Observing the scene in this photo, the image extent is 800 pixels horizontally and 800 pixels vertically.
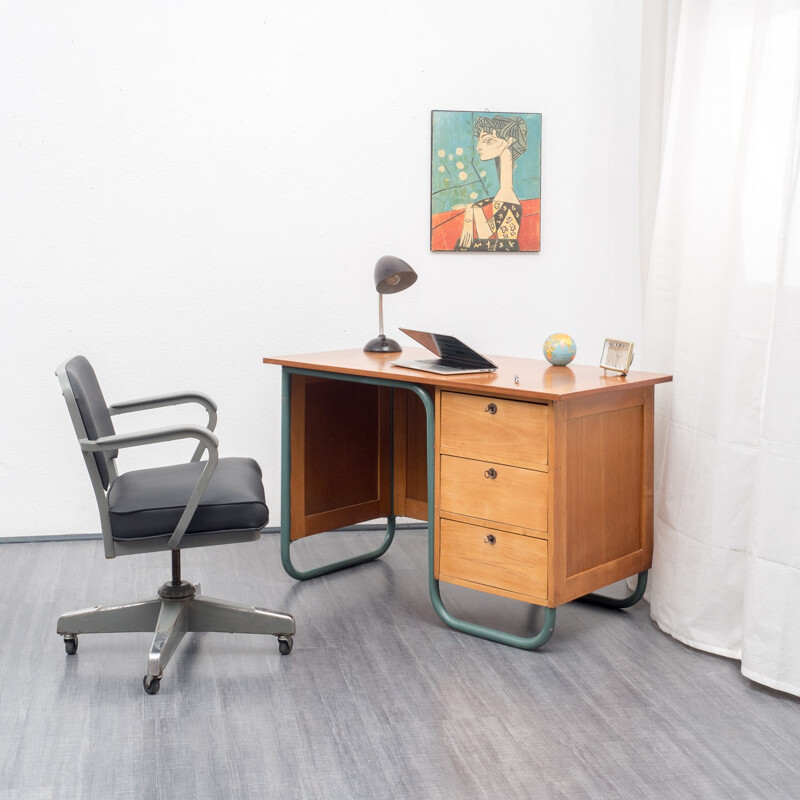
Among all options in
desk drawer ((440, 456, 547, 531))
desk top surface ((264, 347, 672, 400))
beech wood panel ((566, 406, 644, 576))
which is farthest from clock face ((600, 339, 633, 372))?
desk drawer ((440, 456, 547, 531))

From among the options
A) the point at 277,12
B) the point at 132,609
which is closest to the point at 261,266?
the point at 277,12

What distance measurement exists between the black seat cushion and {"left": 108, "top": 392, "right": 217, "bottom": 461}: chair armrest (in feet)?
0.91

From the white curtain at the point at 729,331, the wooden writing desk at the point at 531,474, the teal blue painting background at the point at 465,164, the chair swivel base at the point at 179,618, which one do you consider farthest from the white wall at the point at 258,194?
the chair swivel base at the point at 179,618

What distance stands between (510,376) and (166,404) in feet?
3.45

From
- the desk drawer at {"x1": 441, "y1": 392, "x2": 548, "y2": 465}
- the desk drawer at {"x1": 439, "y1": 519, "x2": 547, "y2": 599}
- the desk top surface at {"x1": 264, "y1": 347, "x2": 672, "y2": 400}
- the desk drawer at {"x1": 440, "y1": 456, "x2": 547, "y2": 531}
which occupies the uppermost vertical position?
the desk top surface at {"x1": 264, "y1": 347, "x2": 672, "y2": 400}

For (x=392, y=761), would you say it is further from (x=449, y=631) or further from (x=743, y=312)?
(x=743, y=312)

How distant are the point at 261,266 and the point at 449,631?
1701 millimetres

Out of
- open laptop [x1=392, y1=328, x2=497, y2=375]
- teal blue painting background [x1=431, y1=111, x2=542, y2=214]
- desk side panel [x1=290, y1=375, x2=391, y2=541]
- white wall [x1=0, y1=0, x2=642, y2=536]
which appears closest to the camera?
open laptop [x1=392, y1=328, x2=497, y2=375]

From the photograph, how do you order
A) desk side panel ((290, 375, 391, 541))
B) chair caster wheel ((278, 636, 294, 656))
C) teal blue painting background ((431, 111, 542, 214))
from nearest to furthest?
chair caster wheel ((278, 636, 294, 656))
desk side panel ((290, 375, 391, 541))
teal blue painting background ((431, 111, 542, 214))

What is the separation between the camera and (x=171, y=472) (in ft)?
8.50

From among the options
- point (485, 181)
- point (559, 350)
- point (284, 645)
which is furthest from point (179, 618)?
point (485, 181)

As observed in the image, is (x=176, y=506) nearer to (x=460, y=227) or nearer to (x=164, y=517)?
(x=164, y=517)

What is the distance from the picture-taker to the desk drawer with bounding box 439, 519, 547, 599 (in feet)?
8.09

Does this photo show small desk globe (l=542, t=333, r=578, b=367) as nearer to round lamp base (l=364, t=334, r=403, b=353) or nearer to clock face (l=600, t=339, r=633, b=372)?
clock face (l=600, t=339, r=633, b=372)
